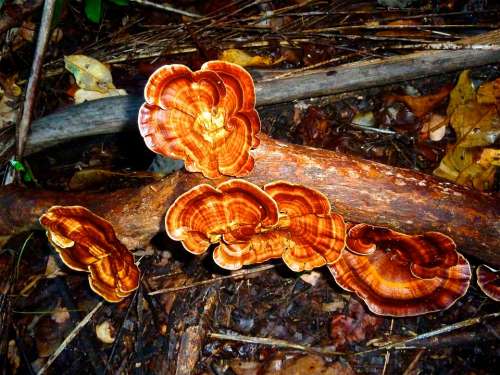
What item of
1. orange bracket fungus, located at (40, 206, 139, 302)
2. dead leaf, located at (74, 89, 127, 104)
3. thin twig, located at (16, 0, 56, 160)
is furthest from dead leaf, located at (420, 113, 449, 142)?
thin twig, located at (16, 0, 56, 160)

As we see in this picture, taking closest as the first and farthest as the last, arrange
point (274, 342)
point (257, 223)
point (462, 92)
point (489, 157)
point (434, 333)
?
1. point (257, 223)
2. point (434, 333)
3. point (274, 342)
4. point (489, 157)
5. point (462, 92)

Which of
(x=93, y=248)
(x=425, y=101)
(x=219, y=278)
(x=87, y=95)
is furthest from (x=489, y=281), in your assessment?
(x=87, y=95)

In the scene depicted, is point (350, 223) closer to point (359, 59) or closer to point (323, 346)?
point (323, 346)

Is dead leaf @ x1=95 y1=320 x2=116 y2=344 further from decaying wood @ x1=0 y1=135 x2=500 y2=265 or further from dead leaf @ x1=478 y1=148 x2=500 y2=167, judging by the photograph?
dead leaf @ x1=478 y1=148 x2=500 y2=167

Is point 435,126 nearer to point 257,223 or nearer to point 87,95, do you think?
point 257,223

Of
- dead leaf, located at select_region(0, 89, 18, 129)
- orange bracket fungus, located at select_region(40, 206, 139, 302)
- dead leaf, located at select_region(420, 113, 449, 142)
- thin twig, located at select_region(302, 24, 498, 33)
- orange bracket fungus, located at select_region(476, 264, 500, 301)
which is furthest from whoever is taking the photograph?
dead leaf, located at select_region(0, 89, 18, 129)

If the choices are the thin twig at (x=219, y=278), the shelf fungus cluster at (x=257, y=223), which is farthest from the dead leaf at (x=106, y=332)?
the shelf fungus cluster at (x=257, y=223)
